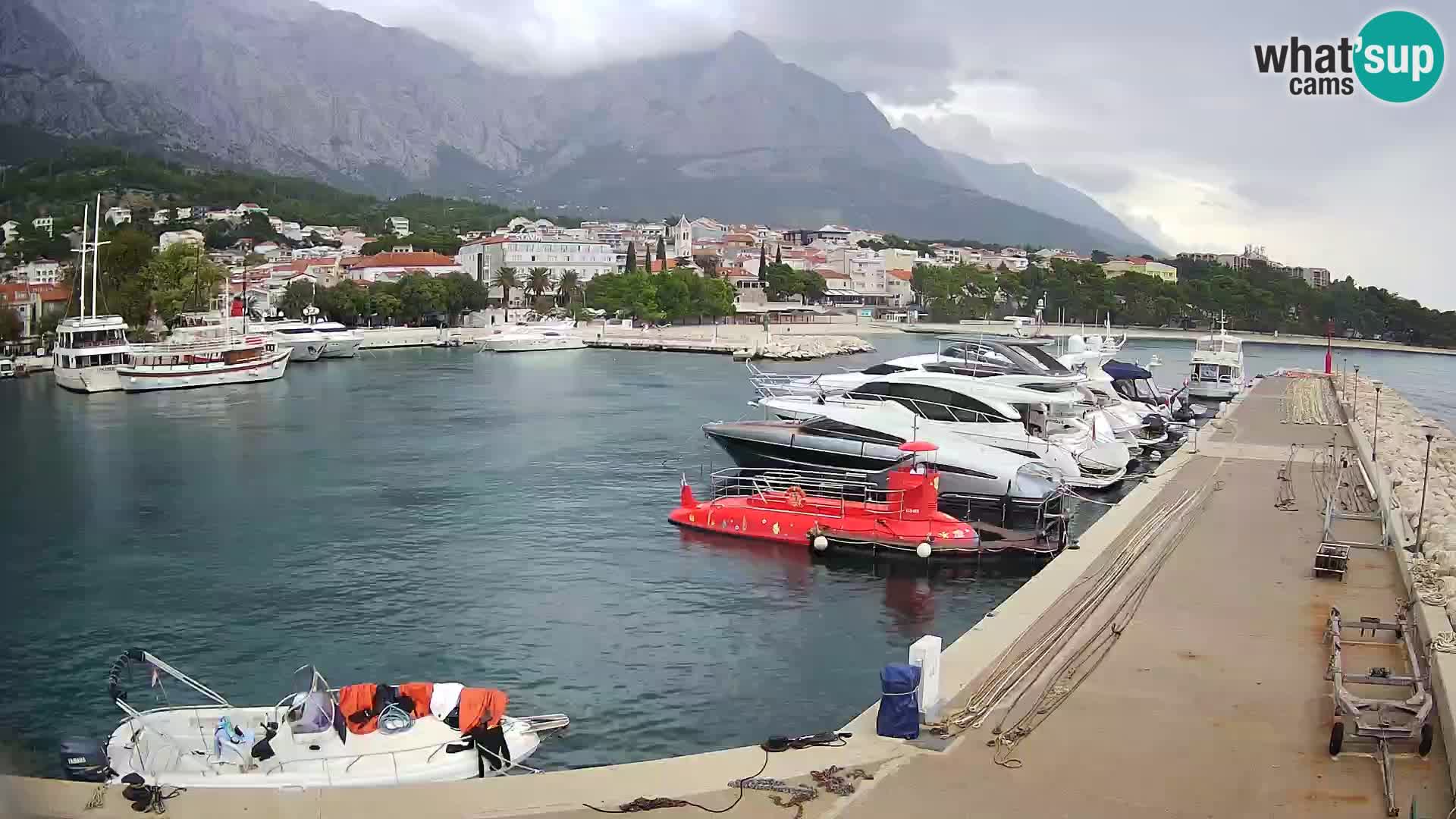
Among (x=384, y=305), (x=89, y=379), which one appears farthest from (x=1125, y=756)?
(x=384, y=305)

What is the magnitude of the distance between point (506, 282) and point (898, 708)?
110 metres

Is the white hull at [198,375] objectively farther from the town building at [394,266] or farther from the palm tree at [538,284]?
the palm tree at [538,284]

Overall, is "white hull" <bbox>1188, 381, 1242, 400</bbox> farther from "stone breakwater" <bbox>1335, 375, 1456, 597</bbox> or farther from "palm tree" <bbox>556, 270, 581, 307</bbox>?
"palm tree" <bbox>556, 270, 581, 307</bbox>

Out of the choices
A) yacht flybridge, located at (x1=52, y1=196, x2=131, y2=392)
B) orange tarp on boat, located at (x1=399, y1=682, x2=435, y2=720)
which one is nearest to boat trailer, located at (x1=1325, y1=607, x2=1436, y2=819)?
orange tarp on boat, located at (x1=399, y1=682, x2=435, y2=720)

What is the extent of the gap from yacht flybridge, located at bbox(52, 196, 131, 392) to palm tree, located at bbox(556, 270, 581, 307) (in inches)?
2462

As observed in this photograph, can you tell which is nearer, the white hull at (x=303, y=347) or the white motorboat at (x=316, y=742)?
the white motorboat at (x=316, y=742)

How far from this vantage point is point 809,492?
23844 millimetres

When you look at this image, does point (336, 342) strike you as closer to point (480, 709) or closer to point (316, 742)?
point (480, 709)

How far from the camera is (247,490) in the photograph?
27.2 metres

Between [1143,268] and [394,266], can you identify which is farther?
[1143,268]

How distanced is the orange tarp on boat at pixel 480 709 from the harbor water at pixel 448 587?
0.94 m

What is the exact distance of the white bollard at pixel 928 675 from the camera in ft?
28.7

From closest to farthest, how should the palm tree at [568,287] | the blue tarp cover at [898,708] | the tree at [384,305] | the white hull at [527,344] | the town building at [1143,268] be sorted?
the blue tarp cover at [898,708] < the white hull at [527,344] < the tree at [384,305] < the palm tree at [568,287] < the town building at [1143,268]

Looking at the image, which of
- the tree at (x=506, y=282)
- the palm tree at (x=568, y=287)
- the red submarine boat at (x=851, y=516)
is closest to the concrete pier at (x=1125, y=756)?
the red submarine boat at (x=851, y=516)
